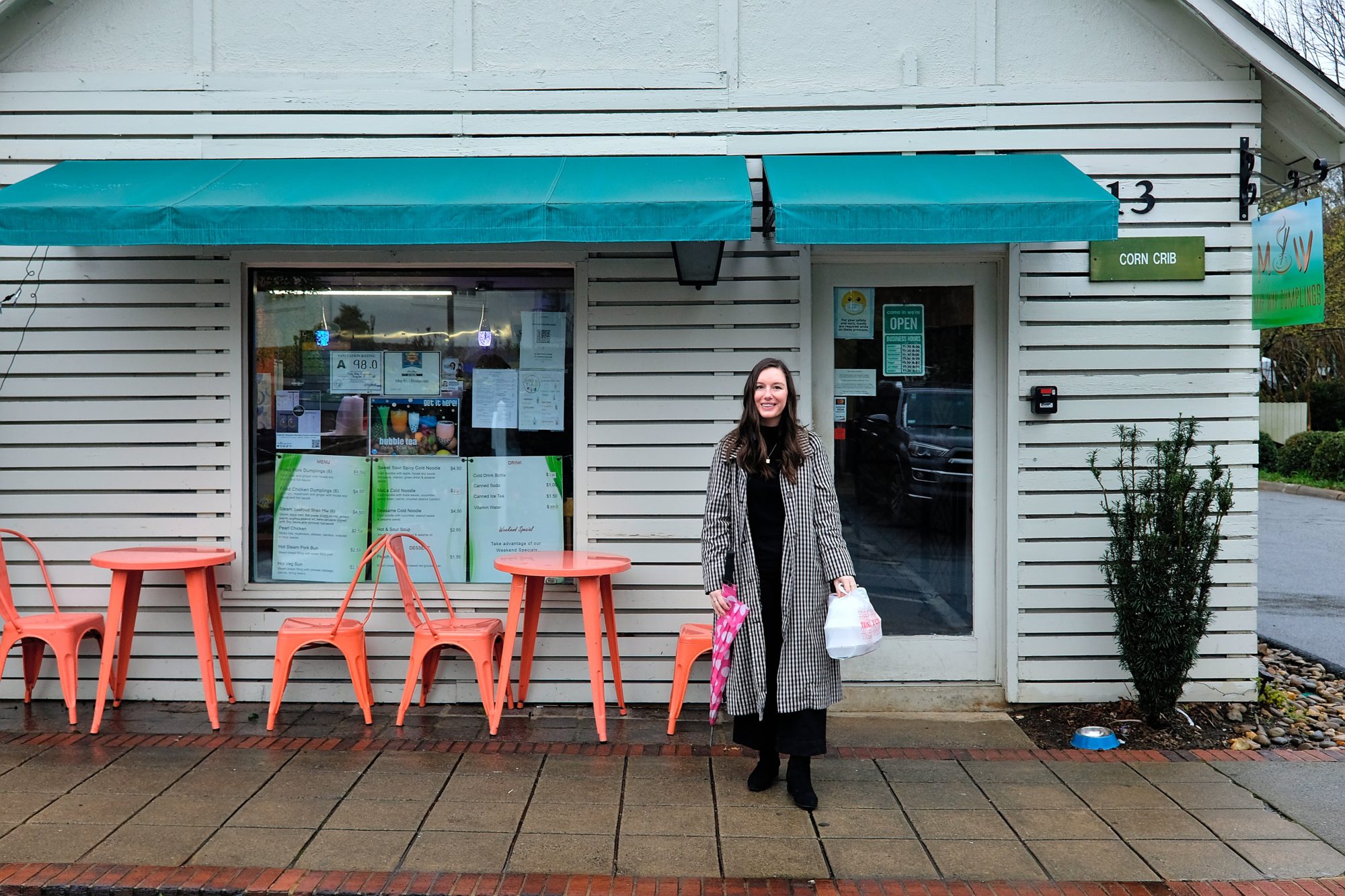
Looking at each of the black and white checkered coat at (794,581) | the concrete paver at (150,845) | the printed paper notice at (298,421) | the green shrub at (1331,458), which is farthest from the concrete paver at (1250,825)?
the green shrub at (1331,458)

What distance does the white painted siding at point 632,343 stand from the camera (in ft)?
21.3

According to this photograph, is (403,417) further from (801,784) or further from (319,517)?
(801,784)

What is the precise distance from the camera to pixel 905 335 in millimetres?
6773

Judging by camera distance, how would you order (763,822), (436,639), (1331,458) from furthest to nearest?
1. (1331,458)
2. (436,639)
3. (763,822)

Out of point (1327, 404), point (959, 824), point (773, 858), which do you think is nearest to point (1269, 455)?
point (1327, 404)

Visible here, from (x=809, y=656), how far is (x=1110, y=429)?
8.77 ft

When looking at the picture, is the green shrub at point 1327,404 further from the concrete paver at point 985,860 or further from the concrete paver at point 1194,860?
the concrete paver at point 985,860

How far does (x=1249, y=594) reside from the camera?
650cm

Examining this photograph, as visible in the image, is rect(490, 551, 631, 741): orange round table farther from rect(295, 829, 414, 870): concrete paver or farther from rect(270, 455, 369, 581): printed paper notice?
rect(295, 829, 414, 870): concrete paver

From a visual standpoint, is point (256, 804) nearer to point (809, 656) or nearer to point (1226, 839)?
point (809, 656)

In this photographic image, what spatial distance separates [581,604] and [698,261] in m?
2.07

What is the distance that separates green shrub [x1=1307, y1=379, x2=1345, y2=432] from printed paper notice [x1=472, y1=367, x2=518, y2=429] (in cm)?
2723

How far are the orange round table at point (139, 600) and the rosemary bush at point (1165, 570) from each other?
4.96 m

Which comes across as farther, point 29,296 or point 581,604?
point 29,296
